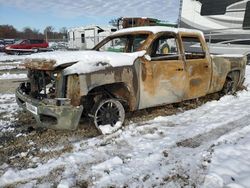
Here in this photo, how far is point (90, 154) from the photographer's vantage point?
13.8 ft

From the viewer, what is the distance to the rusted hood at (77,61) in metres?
4.44

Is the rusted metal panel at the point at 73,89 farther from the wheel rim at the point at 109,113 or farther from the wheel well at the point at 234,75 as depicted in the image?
the wheel well at the point at 234,75

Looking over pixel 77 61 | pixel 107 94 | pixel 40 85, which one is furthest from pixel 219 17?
pixel 77 61

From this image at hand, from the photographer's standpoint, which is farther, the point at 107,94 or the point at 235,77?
the point at 235,77

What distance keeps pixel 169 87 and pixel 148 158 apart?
2.06 metres

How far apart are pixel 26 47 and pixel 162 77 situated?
27613 mm

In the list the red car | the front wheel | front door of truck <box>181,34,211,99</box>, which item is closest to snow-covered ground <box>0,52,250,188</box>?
the front wheel

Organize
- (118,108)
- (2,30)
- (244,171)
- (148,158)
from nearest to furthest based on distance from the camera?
(244,171)
(148,158)
(118,108)
(2,30)

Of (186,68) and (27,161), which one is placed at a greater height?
(186,68)

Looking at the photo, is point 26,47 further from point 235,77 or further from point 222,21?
point 235,77

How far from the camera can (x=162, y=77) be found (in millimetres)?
5559

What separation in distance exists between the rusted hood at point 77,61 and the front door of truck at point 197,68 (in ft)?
5.47

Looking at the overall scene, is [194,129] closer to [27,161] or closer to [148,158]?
[148,158]

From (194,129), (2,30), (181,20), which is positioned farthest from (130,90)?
(2,30)
